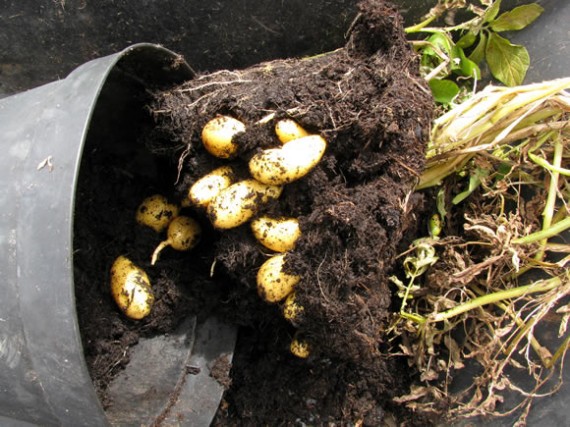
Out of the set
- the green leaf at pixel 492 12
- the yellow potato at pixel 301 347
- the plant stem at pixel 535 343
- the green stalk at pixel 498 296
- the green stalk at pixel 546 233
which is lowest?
the plant stem at pixel 535 343

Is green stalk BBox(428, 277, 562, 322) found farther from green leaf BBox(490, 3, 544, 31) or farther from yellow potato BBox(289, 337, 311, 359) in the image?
green leaf BBox(490, 3, 544, 31)

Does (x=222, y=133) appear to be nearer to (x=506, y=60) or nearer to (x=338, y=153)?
(x=338, y=153)

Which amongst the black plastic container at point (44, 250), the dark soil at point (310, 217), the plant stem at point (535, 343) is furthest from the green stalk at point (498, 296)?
the black plastic container at point (44, 250)

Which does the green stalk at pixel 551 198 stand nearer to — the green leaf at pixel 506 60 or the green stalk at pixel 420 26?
the green leaf at pixel 506 60

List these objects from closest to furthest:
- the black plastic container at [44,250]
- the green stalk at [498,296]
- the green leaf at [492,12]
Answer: the black plastic container at [44,250], the green stalk at [498,296], the green leaf at [492,12]

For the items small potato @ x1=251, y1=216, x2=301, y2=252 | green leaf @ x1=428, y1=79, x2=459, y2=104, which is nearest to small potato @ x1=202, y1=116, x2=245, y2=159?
small potato @ x1=251, y1=216, x2=301, y2=252

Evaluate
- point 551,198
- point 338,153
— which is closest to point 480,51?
point 551,198

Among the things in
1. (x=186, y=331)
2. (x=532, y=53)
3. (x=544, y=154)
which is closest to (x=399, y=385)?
(x=186, y=331)

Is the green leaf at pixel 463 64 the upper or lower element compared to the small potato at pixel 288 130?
lower
